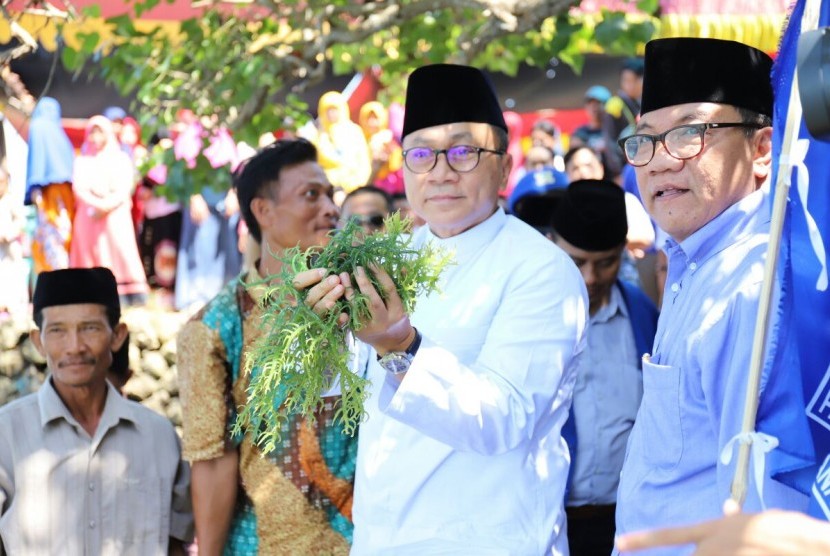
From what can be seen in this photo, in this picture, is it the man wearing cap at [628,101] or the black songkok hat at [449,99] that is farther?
the man wearing cap at [628,101]

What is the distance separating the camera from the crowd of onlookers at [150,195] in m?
10.3

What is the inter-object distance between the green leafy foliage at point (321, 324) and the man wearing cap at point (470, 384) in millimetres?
84

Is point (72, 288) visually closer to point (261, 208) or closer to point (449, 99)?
point (261, 208)

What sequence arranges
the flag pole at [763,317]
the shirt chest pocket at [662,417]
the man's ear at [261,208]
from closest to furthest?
the flag pole at [763,317] < the shirt chest pocket at [662,417] < the man's ear at [261,208]

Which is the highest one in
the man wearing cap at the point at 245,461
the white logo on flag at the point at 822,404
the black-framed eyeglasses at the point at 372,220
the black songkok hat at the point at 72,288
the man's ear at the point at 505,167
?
the man's ear at the point at 505,167

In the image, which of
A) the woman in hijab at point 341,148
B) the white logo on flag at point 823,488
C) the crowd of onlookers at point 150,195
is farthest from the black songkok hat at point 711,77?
the woman in hijab at point 341,148

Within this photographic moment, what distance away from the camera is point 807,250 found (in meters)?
2.44

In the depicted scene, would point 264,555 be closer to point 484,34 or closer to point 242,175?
point 242,175

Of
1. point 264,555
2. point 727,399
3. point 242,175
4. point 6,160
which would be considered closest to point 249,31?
point 242,175

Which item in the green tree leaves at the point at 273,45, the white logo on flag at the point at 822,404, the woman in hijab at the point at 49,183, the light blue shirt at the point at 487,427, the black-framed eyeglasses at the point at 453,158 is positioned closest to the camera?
the white logo on flag at the point at 822,404

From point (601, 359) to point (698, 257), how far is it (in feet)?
5.64

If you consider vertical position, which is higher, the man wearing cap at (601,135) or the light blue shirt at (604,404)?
the man wearing cap at (601,135)

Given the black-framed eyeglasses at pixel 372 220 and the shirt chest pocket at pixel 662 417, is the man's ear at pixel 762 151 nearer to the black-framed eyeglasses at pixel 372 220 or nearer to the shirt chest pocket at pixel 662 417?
the shirt chest pocket at pixel 662 417

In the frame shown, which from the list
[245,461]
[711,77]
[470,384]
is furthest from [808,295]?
[245,461]
